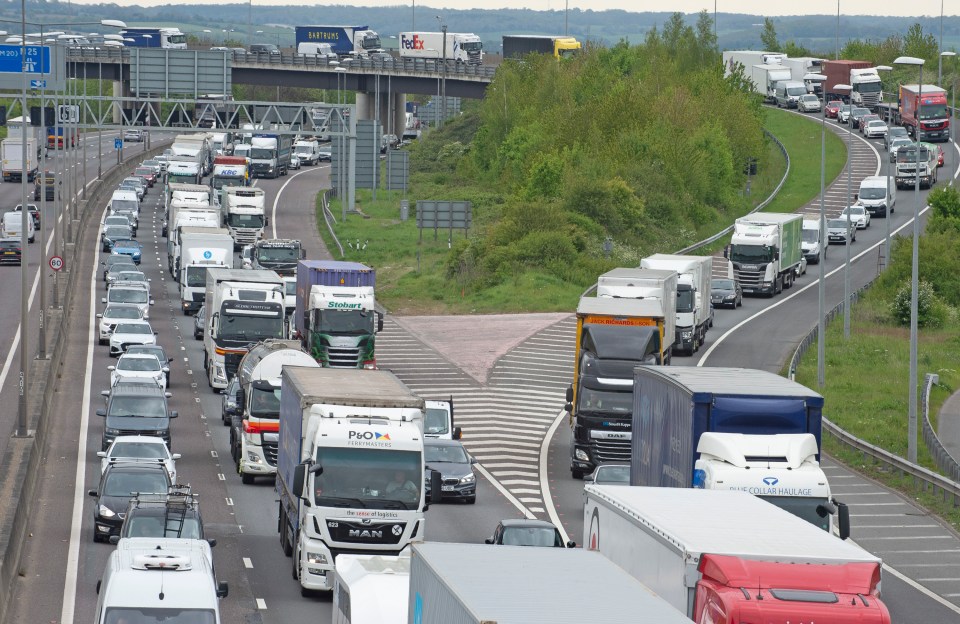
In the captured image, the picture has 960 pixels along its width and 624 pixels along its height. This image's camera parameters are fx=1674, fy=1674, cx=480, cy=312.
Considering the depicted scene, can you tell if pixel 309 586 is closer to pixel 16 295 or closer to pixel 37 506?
pixel 37 506

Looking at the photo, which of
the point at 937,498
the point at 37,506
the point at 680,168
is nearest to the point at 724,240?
the point at 680,168

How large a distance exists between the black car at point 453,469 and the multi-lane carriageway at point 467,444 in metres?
0.33

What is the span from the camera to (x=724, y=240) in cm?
8875

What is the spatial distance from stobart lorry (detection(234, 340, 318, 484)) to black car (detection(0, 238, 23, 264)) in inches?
1745

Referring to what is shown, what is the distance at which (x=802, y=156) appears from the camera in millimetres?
117375

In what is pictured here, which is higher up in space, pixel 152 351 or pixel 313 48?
pixel 313 48

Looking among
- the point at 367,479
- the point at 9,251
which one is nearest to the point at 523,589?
the point at 367,479

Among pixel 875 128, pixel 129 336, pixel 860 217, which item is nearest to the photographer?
pixel 129 336

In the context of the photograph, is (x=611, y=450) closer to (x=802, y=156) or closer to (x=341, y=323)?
(x=341, y=323)

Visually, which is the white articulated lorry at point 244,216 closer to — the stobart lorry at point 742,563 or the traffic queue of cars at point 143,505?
the traffic queue of cars at point 143,505

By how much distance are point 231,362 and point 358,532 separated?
2389 cm

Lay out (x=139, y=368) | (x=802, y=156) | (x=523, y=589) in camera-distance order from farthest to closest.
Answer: (x=802, y=156)
(x=139, y=368)
(x=523, y=589)

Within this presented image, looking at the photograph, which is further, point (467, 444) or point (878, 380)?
point (878, 380)

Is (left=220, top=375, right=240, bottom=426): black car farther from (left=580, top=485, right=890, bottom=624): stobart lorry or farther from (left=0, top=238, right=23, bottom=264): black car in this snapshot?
(left=0, top=238, right=23, bottom=264): black car
